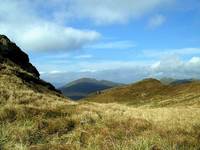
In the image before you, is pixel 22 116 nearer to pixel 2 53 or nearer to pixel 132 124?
pixel 132 124

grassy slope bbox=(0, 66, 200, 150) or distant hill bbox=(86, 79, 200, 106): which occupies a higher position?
distant hill bbox=(86, 79, 200, 106)

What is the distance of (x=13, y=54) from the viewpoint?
51.4 metres

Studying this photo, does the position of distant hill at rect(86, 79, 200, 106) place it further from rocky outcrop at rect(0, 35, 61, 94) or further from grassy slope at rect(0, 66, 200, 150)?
grassy slope at rect(0, 66, 200, 150)

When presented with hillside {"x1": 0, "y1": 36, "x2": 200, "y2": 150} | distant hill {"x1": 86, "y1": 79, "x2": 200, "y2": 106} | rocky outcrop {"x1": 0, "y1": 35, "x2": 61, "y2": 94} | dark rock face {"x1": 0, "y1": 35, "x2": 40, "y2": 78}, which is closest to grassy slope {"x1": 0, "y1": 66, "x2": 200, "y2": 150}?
hillside {"x1": 0, "y1": 36, "x2": 200, "y2": 150}

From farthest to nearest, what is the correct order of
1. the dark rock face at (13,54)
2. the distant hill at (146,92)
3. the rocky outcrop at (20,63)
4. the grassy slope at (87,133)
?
the distant hill at (146,92)
the dark rock face at (13,54)
the rocky outcrop at (20,63)
the grassy slope at (87,133)

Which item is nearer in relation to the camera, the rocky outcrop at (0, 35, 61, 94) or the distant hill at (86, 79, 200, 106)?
the rocky outcrop at (0, 35, 61, 94)

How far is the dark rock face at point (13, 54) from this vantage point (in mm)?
49594

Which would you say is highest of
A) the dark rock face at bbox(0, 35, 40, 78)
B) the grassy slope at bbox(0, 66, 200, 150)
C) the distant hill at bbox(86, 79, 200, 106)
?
the dark rock face at bbox(0, 35, 40, 78)

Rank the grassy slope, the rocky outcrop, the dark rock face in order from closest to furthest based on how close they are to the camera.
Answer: the grassy slope, the rocky outcrop, the dark rock face

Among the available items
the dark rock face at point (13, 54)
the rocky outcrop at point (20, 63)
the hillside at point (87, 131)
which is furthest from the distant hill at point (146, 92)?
the hillside at point (87, 131)

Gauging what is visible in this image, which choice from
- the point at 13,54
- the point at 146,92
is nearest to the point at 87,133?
the point at 13,54

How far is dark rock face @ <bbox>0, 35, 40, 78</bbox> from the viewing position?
1953 inches

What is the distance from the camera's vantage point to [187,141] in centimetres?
1213

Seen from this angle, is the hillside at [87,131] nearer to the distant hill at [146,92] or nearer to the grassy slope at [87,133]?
the grassy slope at [87,133]
